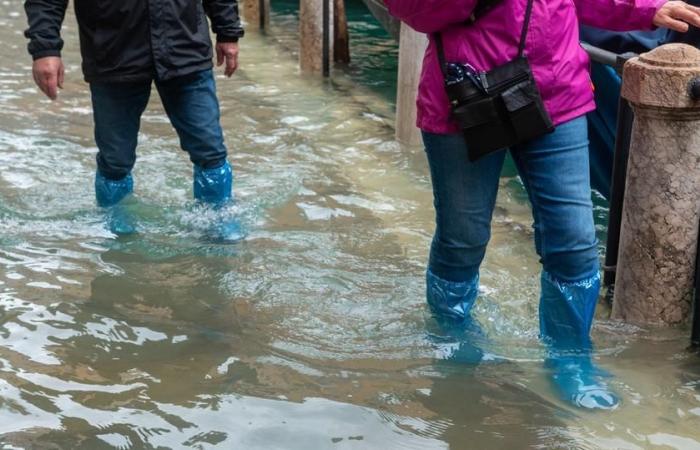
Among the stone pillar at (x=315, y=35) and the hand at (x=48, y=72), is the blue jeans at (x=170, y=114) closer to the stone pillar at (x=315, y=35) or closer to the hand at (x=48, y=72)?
the hand at (x=48, y=72)

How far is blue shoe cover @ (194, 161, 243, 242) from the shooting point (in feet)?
17.7

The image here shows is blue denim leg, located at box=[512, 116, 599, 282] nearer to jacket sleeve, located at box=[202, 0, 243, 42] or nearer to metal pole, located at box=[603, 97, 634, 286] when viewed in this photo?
metal pole, located at box=[603, 97, 634, 286]

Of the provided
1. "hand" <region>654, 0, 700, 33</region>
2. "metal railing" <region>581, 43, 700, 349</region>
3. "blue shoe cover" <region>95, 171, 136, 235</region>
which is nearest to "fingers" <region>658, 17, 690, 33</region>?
"hand" <region>654, 0, 700, 33</region>

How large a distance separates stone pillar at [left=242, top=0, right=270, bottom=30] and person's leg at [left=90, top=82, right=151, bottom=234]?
721 centimetres

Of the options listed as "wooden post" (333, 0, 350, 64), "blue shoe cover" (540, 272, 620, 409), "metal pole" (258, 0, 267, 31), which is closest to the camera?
"blue shoe cover" (540, 272, 620, 409)

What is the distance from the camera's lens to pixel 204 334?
4203 mm

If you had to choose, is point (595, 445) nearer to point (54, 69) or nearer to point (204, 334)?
point (204, 334)

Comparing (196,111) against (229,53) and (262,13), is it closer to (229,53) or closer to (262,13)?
(229,53)

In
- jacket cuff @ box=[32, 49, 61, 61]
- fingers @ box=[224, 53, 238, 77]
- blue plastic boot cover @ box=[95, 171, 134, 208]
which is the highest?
jacket cuff @ box=[32, 49, 61, 61]

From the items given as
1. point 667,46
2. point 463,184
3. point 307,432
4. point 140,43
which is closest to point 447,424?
point 307,432

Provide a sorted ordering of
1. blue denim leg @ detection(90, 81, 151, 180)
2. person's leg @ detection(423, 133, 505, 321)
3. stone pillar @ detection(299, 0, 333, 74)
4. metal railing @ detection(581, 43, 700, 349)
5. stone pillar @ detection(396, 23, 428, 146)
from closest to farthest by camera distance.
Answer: person's leg @ detection(423, 133, 505, 321) < metal railing @ detection(581, 43, 700, 349) < blue denim leg @ detection(90, 81, 151, 180) < stone pillar @ detection(396, 23, 428, 146) < stone pillar @ detection(299, 0, 333, 74)

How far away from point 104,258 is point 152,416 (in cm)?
167

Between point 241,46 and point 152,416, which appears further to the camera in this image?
point 241,46

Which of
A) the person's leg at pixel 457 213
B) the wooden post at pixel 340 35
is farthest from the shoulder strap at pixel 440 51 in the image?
the wooden post at pixel 340 35
